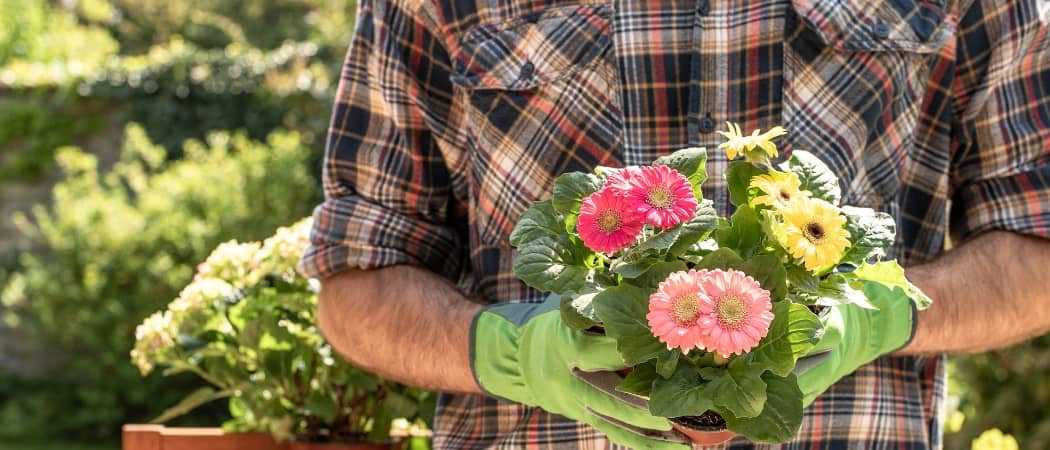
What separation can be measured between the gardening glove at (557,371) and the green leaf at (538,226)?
13 centimetres

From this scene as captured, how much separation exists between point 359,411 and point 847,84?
0.92m

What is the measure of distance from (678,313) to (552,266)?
0.16 metres

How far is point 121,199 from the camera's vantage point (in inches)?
347

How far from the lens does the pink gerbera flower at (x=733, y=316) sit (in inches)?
42.3

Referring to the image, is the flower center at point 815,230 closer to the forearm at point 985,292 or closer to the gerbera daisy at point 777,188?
the gerbera daisy at point 777,188

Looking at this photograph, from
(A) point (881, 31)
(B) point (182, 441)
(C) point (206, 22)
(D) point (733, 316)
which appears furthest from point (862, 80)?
(C) point (206, 22)

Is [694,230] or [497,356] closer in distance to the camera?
[694,230]

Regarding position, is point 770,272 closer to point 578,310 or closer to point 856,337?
point 578,310

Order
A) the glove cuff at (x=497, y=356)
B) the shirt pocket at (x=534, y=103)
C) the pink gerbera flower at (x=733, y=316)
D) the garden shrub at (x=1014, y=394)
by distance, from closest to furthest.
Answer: the pink gerbera flower at (x=733, y=316), the glove cuff at (x=497, y=356), the shirt pocket at (x=534, y=103), the garden shrub at (x=1014, y=394)

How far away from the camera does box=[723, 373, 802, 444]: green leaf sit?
1.17 metres

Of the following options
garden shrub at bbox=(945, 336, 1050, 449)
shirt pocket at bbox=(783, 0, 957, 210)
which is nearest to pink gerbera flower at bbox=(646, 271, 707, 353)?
shirt pocket at bbox=(783, 0, 957, 210)

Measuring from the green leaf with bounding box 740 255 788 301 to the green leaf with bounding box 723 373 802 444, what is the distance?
98mm


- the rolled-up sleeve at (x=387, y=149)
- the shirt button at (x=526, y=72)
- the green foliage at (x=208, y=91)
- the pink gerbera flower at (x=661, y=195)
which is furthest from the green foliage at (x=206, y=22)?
the pink gerbera flower at (x=661, y=195)

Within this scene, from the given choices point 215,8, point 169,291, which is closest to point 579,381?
point 169,291
